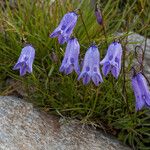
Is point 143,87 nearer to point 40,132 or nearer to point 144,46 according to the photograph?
point 40,132

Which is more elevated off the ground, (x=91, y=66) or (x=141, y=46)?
(x=91, y=66)

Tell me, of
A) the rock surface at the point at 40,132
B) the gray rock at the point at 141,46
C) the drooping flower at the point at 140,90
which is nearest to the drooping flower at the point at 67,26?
the drooping flower at the point at 140,90

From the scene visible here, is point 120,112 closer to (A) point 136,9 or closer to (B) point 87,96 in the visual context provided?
(B) point 87,96

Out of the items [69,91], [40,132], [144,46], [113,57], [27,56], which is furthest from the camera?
[144,46]

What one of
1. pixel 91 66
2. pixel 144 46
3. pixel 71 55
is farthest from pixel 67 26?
pixel 144 46

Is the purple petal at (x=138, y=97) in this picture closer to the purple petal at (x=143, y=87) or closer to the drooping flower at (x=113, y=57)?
the purple petal at (x=143, y=87)

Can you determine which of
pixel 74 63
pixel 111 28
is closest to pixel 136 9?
pixel 111 28
